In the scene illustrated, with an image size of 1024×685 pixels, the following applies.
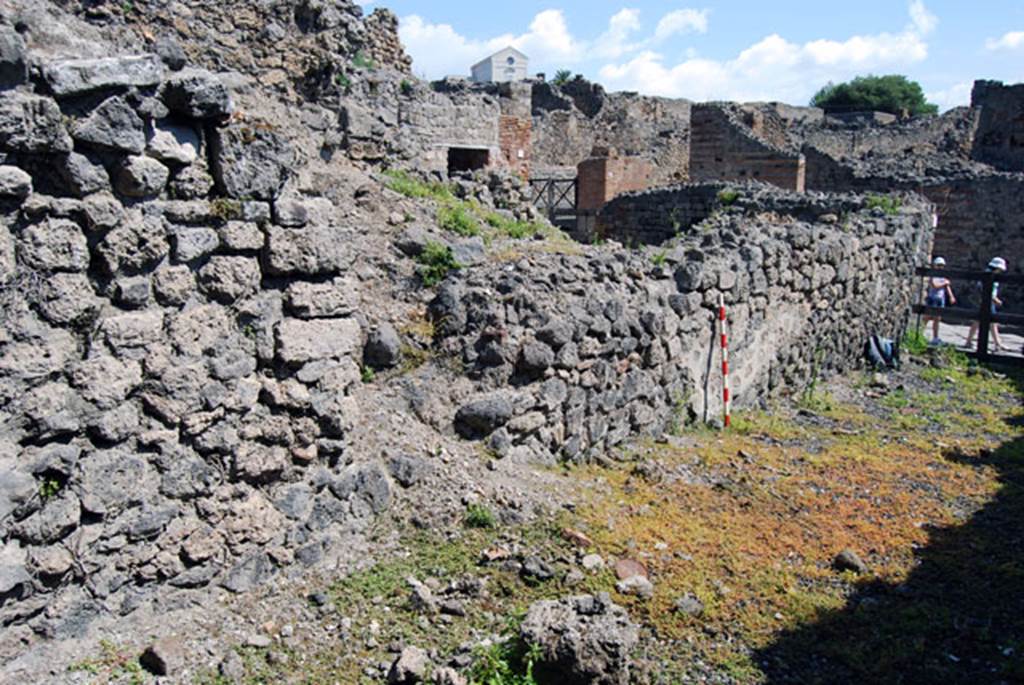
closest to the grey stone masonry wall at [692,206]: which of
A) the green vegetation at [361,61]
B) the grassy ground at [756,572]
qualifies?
the green vegetation at [361,61]

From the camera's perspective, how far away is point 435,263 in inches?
235

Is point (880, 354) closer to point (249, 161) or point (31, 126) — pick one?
point (249, 161)

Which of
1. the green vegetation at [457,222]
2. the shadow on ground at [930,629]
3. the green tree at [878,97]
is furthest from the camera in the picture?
the green tree at [878,97]

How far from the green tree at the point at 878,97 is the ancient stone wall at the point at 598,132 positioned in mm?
33826

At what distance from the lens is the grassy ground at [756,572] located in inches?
147

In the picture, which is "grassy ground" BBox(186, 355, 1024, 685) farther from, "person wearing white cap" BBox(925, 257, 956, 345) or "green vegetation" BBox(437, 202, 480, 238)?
"person wearing white cap" BBox(925, 257, 956, 345)

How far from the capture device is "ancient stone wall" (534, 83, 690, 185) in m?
25.9

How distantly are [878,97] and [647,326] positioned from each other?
2430 inches

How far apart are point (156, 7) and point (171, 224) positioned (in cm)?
695

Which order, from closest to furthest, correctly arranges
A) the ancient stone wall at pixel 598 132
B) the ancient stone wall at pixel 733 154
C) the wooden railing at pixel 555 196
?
the ancient stone wall at pixel 733 154, the wooden railing at pixel 555 196, the ancient stone wall at pixel 598 132

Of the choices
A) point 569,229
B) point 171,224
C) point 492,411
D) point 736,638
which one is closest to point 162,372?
point 171,224

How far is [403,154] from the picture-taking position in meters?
10.6

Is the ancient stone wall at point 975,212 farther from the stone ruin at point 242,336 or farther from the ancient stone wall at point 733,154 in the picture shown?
the stone ruin at point 242,336

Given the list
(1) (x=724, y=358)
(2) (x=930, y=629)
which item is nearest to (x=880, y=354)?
(1) (x=724, y=358)
